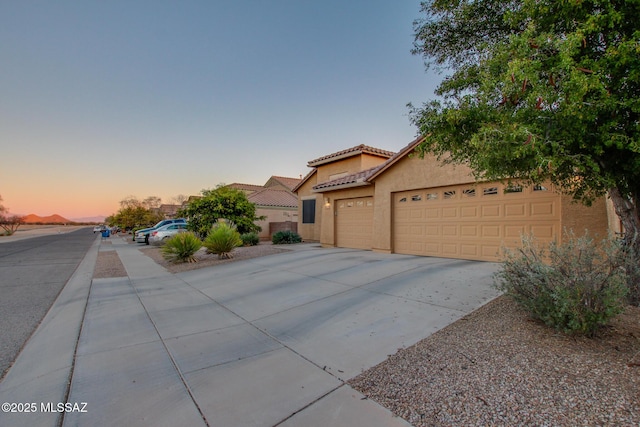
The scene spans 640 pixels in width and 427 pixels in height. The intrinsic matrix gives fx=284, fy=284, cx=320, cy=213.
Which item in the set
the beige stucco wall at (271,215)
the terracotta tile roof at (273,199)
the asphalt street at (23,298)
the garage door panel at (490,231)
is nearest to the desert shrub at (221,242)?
the asphalt street at (23,298)

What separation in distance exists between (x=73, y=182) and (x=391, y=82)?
29791 millimetres

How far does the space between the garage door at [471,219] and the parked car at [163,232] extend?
16.0 metres

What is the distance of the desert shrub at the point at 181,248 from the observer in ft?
36.4

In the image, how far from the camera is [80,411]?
2.58 metres

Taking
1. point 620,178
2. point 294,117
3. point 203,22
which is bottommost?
point 620,178

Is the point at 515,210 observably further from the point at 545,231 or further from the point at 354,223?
the point at 354,223

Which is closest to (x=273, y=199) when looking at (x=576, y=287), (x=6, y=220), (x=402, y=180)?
(x=402, y=180)

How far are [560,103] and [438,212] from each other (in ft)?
23.0

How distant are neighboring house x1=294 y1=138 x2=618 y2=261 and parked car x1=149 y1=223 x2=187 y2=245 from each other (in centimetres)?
1195

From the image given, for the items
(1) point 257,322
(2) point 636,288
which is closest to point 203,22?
(1) point 257,322

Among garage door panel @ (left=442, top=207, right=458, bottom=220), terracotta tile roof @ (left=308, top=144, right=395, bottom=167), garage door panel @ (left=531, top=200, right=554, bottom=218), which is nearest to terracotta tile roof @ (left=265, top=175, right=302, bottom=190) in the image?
terracotta tile roof @ (left=308, top=144, right=395, bottom=167)

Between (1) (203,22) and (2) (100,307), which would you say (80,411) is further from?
(1) (203,22)

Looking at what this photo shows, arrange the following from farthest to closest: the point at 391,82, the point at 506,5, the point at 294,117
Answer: the point at 294,117 → the point at 391,82 → the point at 506,5

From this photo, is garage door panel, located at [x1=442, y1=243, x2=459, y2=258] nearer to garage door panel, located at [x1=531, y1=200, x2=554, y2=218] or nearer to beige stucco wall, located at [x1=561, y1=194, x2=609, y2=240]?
garage door panel, located at [x1=531, y1=200, x2=554, y2=218]
